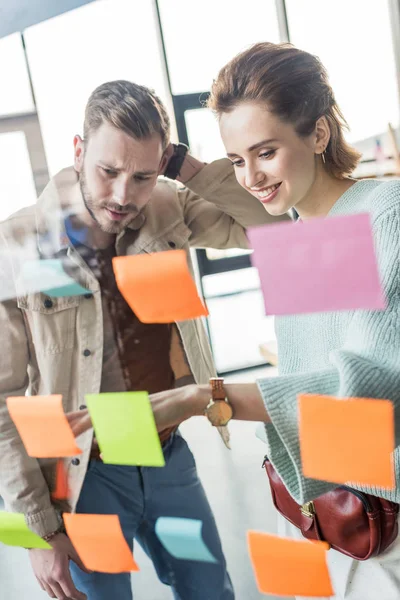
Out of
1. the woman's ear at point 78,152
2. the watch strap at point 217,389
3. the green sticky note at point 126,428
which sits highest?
the woman's ear at point 78,152

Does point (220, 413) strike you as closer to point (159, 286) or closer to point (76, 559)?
point (159, 286)

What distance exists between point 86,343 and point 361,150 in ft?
1.48

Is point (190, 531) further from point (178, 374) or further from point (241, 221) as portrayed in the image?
point (241, 221)

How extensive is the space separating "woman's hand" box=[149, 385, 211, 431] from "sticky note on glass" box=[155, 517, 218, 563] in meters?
0.20

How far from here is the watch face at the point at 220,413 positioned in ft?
2.11

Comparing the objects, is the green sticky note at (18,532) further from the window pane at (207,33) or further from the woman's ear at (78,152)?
the window pane at (207,33)

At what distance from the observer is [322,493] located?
2.15 feet

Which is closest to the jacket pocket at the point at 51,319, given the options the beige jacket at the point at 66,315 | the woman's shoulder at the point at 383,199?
the beige jacket at the point at 66,315

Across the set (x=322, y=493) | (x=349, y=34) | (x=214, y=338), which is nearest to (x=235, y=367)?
(x=214, y=338)

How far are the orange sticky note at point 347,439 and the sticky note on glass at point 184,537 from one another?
316mm

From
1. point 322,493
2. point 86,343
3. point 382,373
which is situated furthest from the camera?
point 86,343

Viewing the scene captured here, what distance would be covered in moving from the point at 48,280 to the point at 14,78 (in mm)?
308

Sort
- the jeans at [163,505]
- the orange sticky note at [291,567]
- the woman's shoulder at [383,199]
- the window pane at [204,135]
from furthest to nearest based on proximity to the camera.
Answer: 1. the jeans at [163,505]
2. the orange sticky note at [291,567]
3. the window pane at [204,135]
4. the woman's shoulder at [383,199]

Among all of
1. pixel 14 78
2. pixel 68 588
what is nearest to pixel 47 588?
pixel 68 588
